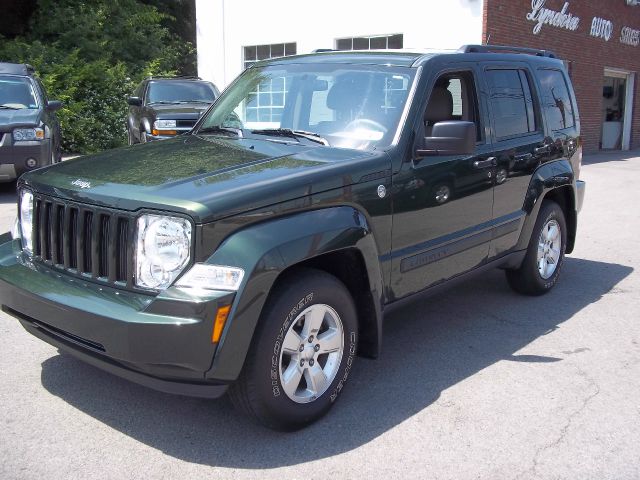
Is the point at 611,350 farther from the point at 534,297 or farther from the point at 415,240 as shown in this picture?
the point at 415,240

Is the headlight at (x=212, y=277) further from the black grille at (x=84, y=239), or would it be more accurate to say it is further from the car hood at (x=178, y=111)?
the car hood at (x=178, y=111)

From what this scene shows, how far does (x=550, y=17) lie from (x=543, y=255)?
515 inches

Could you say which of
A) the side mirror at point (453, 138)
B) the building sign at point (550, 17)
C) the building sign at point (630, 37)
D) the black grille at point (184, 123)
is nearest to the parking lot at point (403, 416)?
the side mirror at point (453, 138)

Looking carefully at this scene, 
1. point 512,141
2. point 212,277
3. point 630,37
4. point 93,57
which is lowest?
point 212,277

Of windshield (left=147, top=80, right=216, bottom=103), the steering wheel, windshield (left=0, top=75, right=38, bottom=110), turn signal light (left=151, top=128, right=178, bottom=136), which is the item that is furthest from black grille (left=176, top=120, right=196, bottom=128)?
the steering wheel

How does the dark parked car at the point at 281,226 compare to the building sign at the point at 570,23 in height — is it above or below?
below

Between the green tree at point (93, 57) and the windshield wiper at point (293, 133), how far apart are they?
12.3 metres

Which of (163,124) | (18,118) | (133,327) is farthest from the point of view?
(163,124)

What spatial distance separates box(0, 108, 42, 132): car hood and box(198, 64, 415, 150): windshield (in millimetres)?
5727

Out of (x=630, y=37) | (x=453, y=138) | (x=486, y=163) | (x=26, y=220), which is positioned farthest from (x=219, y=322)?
(x=630, y=37)

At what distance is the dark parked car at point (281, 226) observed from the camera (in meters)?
3.02

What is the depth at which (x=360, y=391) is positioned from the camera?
13.1 feet

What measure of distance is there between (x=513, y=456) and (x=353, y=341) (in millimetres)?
986

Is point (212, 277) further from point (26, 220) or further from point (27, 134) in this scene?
point (27, 134)
